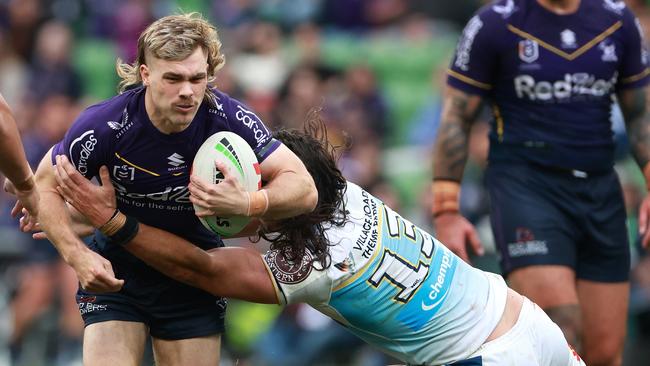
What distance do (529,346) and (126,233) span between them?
1845 mm

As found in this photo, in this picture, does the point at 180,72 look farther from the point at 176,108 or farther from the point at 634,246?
the point at 634,246

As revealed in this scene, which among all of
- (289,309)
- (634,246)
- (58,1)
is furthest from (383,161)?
(58,1)

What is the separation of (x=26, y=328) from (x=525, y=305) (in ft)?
22.4

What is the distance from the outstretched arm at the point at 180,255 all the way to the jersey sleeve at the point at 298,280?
0.13 feet

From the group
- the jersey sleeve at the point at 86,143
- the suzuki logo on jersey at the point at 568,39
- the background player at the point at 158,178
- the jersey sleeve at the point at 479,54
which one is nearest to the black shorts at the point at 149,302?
the background player at the point at 158,178

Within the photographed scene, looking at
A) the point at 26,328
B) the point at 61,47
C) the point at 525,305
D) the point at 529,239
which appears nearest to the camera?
the point at 525,305

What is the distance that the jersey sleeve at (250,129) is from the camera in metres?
5.29

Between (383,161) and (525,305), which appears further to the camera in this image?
(383,161)

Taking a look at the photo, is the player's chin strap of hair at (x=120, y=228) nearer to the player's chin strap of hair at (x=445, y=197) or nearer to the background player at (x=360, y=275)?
the background player at (x=360, y=275)

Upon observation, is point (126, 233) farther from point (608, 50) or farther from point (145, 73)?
point (608, 50)

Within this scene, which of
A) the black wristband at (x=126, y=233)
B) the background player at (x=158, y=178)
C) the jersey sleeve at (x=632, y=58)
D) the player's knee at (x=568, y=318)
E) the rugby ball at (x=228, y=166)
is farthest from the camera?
the jersey sleeve at (x=632, y=58)

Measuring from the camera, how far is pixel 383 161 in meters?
11.9

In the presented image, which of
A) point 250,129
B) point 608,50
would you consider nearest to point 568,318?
point 608,50

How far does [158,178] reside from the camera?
5391mm
